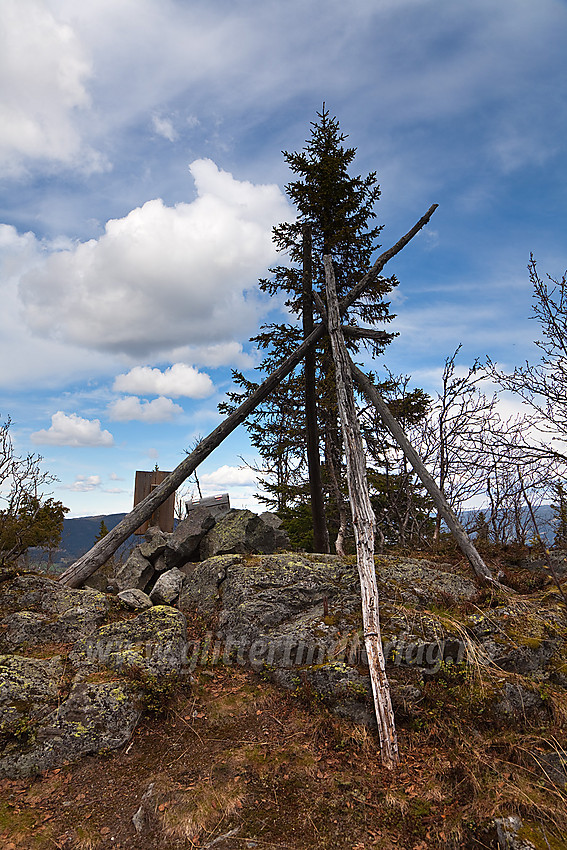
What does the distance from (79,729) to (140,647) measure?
1088mm

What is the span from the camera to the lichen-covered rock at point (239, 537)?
1076cm

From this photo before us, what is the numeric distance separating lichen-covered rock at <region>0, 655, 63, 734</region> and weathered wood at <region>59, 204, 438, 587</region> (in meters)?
2.07

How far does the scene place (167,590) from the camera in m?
8.20

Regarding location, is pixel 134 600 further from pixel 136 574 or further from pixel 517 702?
pixel 517 702

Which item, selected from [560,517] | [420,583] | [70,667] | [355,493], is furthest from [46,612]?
[560,517]

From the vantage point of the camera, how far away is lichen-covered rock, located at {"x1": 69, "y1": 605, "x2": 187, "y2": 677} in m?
5.38

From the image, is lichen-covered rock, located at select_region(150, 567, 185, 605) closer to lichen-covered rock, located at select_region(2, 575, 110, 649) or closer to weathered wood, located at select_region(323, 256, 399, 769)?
lichen-covered rock, located at select_region(2, 575, 110, 649)

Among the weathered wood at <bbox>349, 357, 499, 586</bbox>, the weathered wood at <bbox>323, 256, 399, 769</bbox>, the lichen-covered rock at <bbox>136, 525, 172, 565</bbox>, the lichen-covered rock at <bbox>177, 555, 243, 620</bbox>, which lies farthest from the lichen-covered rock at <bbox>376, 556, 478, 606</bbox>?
the lichen-covered rock at <bbox>136, 525, 172, 565</bbox>

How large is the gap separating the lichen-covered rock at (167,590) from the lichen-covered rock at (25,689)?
9.22 feet

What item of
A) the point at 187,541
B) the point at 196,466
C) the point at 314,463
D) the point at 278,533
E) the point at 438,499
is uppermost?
the point at 314,463

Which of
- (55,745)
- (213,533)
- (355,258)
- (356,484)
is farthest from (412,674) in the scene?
(355,258)

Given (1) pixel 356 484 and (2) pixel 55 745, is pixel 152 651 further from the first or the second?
(1) pixel 356 484

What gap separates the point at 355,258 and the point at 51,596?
10845mm

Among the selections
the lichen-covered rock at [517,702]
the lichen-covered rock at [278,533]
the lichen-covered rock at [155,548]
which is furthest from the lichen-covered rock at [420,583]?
the lichen-covered rock at [155,548]
